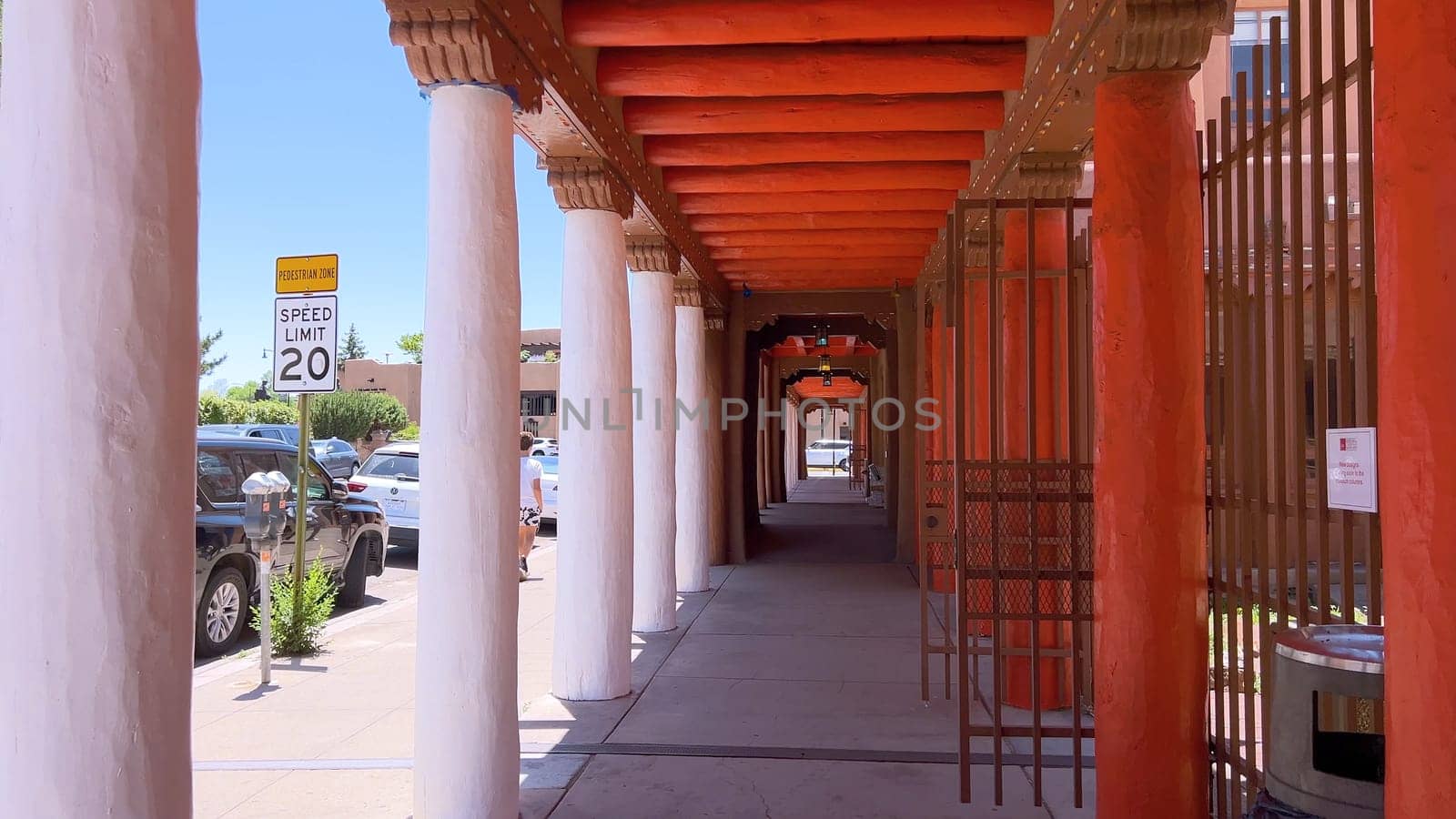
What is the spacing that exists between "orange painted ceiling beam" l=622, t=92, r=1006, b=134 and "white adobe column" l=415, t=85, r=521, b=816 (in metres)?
2.53

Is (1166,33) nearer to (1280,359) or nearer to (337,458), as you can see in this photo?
(1280,359)

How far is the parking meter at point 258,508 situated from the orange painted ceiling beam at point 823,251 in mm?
5725

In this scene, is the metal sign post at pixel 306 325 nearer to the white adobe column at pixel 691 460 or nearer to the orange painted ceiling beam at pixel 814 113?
the orange painted ceiling beam at pixel 814 113

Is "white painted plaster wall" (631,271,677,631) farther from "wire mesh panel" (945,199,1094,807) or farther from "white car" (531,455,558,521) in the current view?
"white car" (531,455,558,521)

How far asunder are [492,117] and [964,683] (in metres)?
3.36

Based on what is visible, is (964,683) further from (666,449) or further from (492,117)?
(666,449)

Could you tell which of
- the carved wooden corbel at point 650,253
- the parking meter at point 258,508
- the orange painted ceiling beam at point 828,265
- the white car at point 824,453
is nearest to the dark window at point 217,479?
the parking meter at point 258,508

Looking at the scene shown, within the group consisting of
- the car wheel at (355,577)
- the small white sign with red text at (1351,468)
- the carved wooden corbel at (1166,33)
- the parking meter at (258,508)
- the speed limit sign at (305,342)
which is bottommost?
the car wheel at (355,577)

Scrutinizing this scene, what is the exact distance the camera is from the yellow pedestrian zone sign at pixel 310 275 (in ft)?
24.5

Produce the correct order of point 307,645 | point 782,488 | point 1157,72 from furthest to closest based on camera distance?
point 782,488 → point 307,645 → point 1157,72

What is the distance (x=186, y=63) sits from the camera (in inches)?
93.3

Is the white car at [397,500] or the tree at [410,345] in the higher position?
the tree at [410,345]

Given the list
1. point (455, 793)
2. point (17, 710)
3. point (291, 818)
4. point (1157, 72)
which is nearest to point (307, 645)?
point (291, 818)

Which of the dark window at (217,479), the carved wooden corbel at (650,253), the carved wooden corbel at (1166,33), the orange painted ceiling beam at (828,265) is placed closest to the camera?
the carved wooden corbel at (1166,33)
